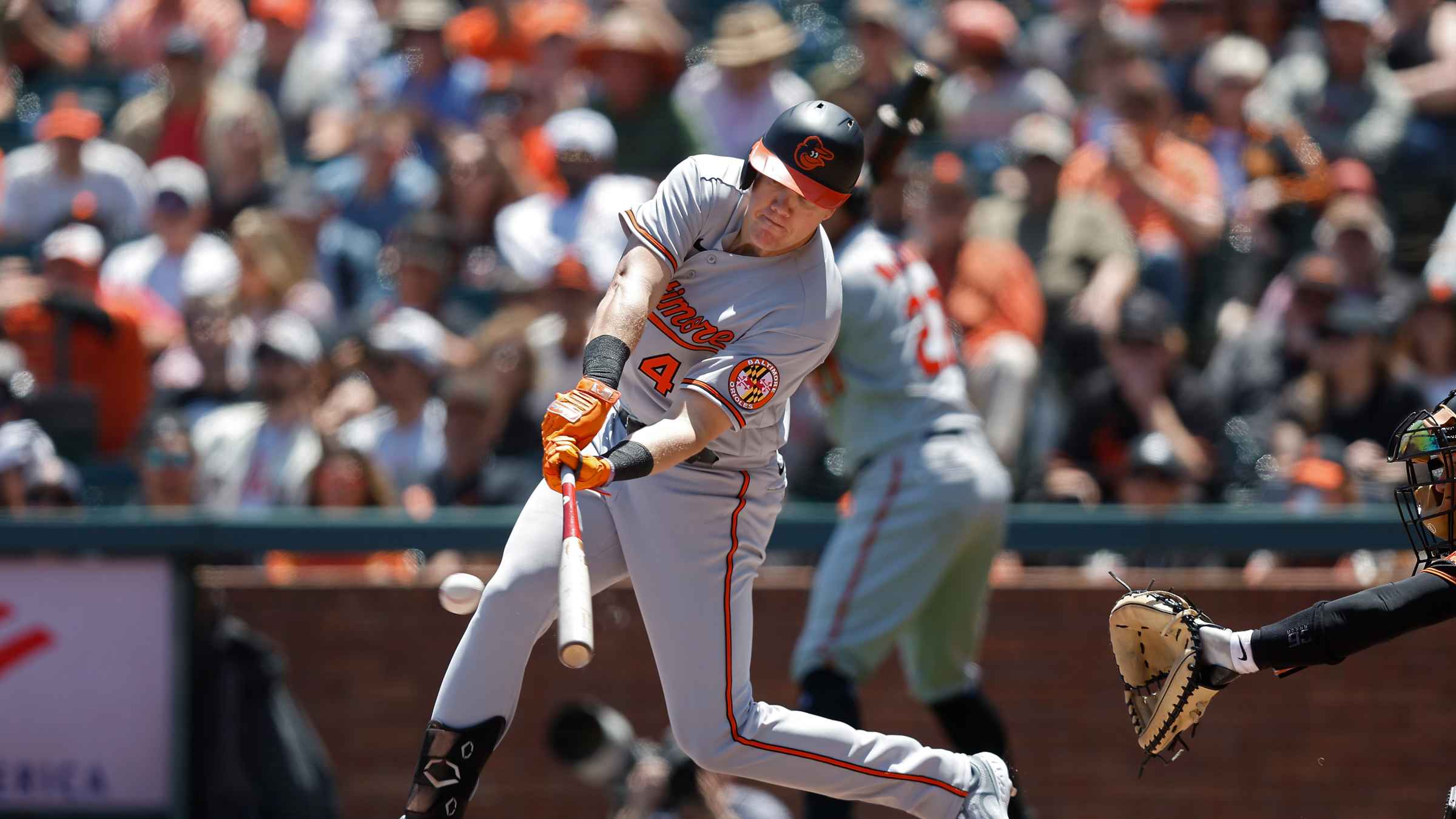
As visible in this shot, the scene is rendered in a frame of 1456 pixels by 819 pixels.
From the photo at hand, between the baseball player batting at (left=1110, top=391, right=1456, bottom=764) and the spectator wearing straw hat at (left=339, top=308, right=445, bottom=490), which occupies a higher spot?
the baseball player batting at (left=1110, top=391, right=1456, bottom=764)

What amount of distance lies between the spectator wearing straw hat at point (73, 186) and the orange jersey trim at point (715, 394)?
19.1 ft

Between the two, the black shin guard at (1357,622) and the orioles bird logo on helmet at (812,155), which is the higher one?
the orioles bird logo on helmet at (812,155)

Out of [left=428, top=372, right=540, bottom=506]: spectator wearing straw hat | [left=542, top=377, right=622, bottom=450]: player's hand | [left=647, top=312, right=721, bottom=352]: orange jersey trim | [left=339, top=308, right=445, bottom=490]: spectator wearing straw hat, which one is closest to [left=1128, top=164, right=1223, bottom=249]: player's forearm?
[left=428, top=372, right=540, bottom=506]: spectator wearing straw hat

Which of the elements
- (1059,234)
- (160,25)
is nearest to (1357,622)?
(1059,234)

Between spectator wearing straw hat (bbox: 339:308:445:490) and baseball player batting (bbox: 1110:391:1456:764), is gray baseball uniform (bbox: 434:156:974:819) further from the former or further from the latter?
spectator wearing straw hat (bbox: 339:308:445:490)

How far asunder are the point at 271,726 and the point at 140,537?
0.77 metres

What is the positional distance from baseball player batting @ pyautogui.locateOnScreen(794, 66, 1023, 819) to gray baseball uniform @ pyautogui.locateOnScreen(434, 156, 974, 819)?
108 cm

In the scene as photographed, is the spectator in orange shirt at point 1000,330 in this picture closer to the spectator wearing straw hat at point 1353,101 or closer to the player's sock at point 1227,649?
the spectator wearing straw hat at point 1353,101

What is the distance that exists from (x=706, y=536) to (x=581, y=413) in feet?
1.81

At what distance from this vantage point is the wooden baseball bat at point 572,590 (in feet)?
10.4

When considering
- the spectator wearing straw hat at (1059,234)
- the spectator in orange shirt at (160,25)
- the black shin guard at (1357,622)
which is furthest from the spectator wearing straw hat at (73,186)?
the black shin guard at (1357,622)

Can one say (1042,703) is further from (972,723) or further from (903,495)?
(903,495)

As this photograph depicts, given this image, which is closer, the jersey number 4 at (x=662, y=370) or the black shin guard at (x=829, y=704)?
the jersey number 4 at (x=662, y=370)

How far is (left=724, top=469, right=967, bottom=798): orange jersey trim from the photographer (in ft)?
12.9
